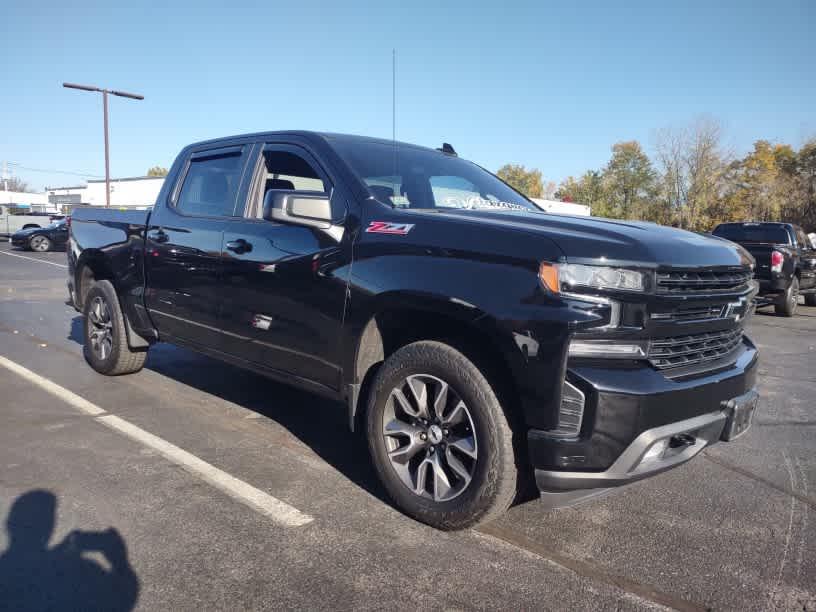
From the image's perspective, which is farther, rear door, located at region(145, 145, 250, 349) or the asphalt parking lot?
rear door, located at region(145, 145, 250, 349)

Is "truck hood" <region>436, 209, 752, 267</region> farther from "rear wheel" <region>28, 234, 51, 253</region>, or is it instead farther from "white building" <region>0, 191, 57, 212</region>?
"white building" <region>0, 191, 57, 212</region>

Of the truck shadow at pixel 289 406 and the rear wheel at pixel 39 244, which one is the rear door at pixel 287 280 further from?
the rear wheel at pixel 39 244

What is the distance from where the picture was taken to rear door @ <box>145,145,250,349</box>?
4.03 m

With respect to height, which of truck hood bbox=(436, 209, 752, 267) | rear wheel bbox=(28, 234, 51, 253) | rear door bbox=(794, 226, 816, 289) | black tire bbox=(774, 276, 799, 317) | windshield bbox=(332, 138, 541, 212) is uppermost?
windshield bbox=(332, 138, 541, 212)

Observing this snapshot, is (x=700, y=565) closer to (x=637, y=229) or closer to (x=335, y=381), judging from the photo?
(x=637, y=229)

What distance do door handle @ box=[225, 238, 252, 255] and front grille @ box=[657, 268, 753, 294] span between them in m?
2.27

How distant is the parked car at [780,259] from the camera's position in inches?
440

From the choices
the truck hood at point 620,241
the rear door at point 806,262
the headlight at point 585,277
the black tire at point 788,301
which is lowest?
the black tire at point 788,301

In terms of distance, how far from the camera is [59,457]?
11.9 feet

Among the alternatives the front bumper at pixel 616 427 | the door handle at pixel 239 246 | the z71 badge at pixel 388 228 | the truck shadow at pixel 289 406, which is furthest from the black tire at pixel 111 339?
the front bumper at pixel 616 427

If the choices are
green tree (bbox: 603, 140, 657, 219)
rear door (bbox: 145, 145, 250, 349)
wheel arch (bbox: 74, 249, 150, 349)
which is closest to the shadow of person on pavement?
rear door (bbox: 145, 145, 250, 349)

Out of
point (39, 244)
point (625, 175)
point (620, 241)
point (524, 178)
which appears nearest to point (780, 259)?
point (620, 241)

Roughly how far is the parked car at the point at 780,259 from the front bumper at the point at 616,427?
877cm

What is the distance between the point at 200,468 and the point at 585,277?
2359 millimetres
